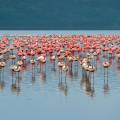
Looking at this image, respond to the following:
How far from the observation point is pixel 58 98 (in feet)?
83.8

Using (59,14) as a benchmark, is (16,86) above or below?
below

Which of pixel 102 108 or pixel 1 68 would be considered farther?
pixel 1 68

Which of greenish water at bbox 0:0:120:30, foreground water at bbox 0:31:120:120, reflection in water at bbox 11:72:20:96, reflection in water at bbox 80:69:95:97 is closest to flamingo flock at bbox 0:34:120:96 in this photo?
reflection in water at bbox 11:72:20:96

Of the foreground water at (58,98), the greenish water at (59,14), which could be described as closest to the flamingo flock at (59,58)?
the foreground water at (58,98)

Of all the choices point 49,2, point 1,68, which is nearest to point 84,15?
point 49,2

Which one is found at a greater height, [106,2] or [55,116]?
[106,2]

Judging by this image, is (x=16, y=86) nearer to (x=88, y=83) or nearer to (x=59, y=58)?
(x=88, y=83)

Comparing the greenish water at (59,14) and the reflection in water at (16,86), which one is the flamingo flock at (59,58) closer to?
the reflection in water at (16,86)

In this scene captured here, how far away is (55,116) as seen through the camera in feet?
74.6

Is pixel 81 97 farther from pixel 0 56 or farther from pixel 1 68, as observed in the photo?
pixel 0 56

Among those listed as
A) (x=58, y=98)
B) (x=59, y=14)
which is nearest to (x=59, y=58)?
(x=58, y=98)

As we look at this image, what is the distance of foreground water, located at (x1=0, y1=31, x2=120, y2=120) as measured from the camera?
22938 mm

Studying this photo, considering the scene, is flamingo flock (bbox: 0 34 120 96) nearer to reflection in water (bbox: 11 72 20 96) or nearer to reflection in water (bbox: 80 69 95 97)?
reflection in water (bbox: 11 72 20 96)

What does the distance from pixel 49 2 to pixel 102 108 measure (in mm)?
170494
